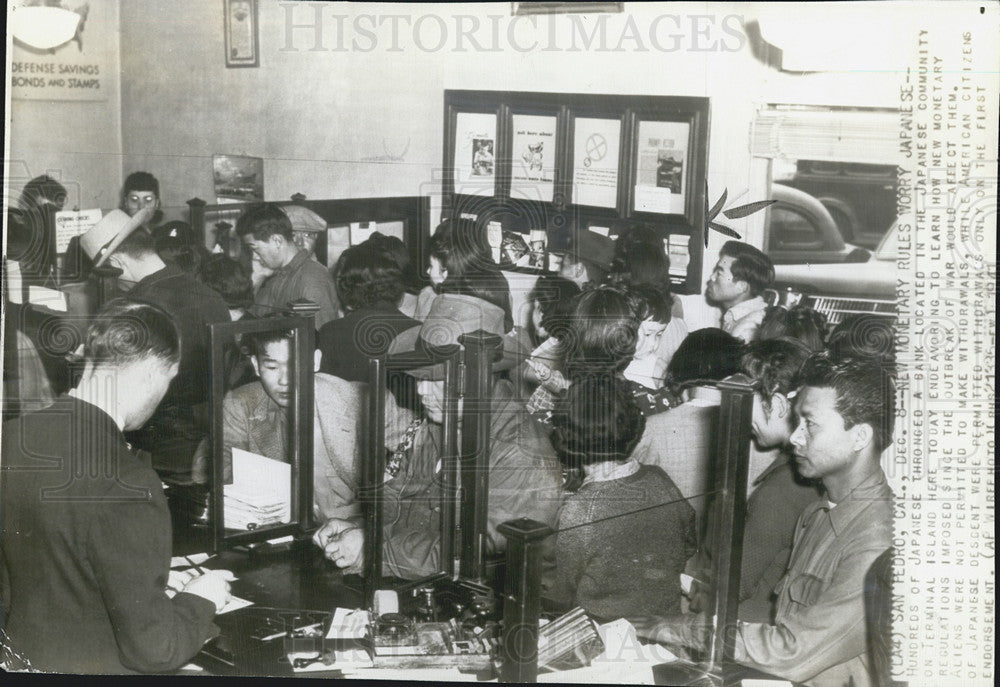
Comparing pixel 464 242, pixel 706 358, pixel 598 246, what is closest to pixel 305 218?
pixel 464 242

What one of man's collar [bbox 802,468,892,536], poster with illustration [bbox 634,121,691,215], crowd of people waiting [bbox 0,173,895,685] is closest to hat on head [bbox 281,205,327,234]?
crowd of people waiting [bbox 0,173,895,685]

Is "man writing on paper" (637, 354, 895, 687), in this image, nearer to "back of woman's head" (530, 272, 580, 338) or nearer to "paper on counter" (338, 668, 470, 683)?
"back of woman's head" (530, 272, 580, 338)

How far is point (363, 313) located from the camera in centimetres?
196

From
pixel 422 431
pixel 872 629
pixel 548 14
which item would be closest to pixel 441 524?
pixel 422 431

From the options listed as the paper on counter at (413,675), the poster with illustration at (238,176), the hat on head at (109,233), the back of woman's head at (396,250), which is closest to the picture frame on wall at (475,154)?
the back of woman's head at (396,250)

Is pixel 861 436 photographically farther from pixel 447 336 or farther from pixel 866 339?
pixel 447 336

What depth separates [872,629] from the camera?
194 centimetres

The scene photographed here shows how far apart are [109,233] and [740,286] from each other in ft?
3.96

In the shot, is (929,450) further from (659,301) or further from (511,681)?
(511,681)

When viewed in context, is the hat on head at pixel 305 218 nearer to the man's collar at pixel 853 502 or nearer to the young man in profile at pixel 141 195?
the young man in profile at pixel 141 195

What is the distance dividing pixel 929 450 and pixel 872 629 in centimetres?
36

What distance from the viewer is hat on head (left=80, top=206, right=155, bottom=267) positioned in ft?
6.42

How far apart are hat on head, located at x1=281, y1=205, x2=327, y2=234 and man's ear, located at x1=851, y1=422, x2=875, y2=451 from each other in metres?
1.08

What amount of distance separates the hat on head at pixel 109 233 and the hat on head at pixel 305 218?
0.86 feet
